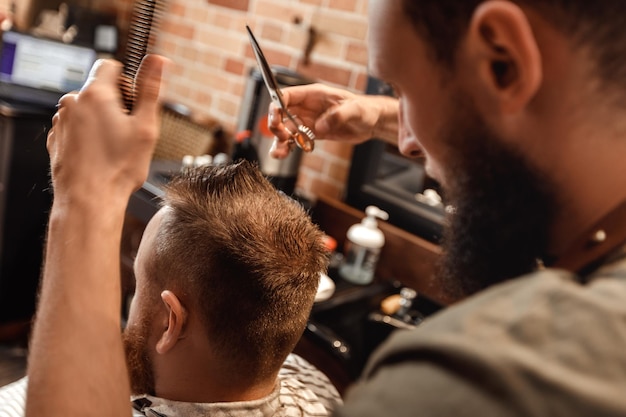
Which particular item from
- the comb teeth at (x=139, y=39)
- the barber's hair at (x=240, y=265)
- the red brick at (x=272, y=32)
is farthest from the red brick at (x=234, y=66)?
the comb teeth at (x=139, y=39)

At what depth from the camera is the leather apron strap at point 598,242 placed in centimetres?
52

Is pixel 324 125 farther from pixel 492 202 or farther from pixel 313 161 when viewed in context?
pixel 313 161

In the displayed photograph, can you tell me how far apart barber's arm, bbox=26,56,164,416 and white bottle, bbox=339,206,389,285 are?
1.28 meters

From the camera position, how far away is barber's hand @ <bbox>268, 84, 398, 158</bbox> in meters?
1.14

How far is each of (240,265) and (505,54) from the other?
0.58 meters

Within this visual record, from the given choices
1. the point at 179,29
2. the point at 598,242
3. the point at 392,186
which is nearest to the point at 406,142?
the point at 598,242

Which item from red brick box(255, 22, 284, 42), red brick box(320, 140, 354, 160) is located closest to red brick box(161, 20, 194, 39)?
red brick box(255, 22, 284, 42)

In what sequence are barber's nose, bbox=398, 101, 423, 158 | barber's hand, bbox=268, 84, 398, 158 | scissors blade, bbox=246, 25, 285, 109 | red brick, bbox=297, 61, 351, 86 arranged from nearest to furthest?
barber's nose, bbox=398, 101, 423, 158, scissors blade, bbox=246, 25, 285, 109, barber's hand, bbox=268, 84, 398, 158, red brick, bbox=297, 61, 351, 86

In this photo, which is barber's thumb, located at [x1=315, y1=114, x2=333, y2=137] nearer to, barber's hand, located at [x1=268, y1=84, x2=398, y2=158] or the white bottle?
barber's hand, located at [x1=268, y1=84, x2=398, y2=158]

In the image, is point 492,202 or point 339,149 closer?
point 492,202

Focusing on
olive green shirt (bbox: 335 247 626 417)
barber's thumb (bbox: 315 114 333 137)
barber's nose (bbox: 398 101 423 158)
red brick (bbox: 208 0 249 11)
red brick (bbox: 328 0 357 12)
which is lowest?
olive green shirt (bbox: 335 247 626 417)

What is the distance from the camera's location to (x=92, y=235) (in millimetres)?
649

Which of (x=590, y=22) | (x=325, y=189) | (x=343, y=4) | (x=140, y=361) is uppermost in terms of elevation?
(x=343, y=4)

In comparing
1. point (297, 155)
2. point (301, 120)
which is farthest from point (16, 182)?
point (301, 120)
